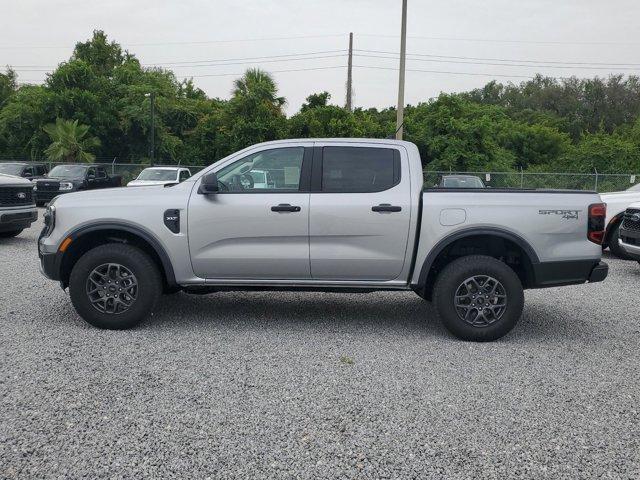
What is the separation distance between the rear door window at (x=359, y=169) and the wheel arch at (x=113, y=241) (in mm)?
1638

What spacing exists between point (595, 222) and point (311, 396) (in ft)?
10.4

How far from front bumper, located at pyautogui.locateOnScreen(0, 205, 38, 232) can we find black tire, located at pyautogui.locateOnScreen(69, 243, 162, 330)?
649 centimetres

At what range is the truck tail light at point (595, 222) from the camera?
5.76m

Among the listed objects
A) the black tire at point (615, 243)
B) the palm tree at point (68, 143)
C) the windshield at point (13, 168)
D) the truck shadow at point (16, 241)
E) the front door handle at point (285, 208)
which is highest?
the palm tree at point (68, 143)

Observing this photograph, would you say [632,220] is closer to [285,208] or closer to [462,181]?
[285,208]

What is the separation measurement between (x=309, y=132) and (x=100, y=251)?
31.1 metres

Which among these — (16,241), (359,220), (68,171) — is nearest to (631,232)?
(359,220)

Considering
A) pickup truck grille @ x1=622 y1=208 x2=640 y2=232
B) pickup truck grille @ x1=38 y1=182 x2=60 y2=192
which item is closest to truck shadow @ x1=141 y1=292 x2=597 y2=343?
pickup truck grille @ x1=622 y1=208 x2=640 y2=232

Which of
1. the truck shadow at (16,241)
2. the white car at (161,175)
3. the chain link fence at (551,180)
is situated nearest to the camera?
the truck shadow at (16,241)

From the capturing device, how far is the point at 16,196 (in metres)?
11.7

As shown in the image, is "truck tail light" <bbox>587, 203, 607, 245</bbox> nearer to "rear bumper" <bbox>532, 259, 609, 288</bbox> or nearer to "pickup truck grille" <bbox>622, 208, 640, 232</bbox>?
"rear bumper" <bbox>532, 259, 609, 288</bbox>

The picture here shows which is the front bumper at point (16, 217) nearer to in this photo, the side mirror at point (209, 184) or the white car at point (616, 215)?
the side mirror at point (209, 184)

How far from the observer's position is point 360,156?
19.6ft

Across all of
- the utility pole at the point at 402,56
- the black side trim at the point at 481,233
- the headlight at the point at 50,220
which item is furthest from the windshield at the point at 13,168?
the black side trim at the point at 481,233
